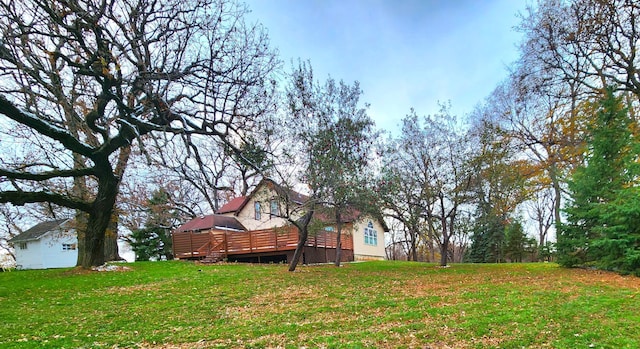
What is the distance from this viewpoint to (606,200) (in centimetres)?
1162

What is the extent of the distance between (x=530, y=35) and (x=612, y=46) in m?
2.80

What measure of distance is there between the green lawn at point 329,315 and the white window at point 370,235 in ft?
53.6

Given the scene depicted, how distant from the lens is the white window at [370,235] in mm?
26562

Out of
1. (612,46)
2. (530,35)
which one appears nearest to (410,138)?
(530,35)

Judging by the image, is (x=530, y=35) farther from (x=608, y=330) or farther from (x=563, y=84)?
(x=608, y=330)

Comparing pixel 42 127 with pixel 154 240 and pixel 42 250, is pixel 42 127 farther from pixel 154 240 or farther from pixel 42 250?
pixel 42 250

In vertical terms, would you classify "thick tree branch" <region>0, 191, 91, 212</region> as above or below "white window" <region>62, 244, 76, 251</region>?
above

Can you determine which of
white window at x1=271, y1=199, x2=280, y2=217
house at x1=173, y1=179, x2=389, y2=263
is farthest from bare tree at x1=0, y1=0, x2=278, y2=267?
house at x1=173, y1=179, x2=389, y2=263

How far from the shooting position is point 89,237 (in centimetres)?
1251

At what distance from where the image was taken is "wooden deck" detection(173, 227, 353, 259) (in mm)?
19938

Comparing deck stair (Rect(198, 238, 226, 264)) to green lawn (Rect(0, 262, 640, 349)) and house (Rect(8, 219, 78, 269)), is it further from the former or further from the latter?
house (Rect(8, 219, 78, 269))

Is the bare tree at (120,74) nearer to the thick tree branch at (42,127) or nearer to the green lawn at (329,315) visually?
the thick tree branch at (42,127)

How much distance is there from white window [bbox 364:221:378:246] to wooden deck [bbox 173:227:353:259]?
16.7 ft

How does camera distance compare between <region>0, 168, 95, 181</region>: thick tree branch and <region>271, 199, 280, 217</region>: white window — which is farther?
<region>271, 199, 280, 217</region>: white window
